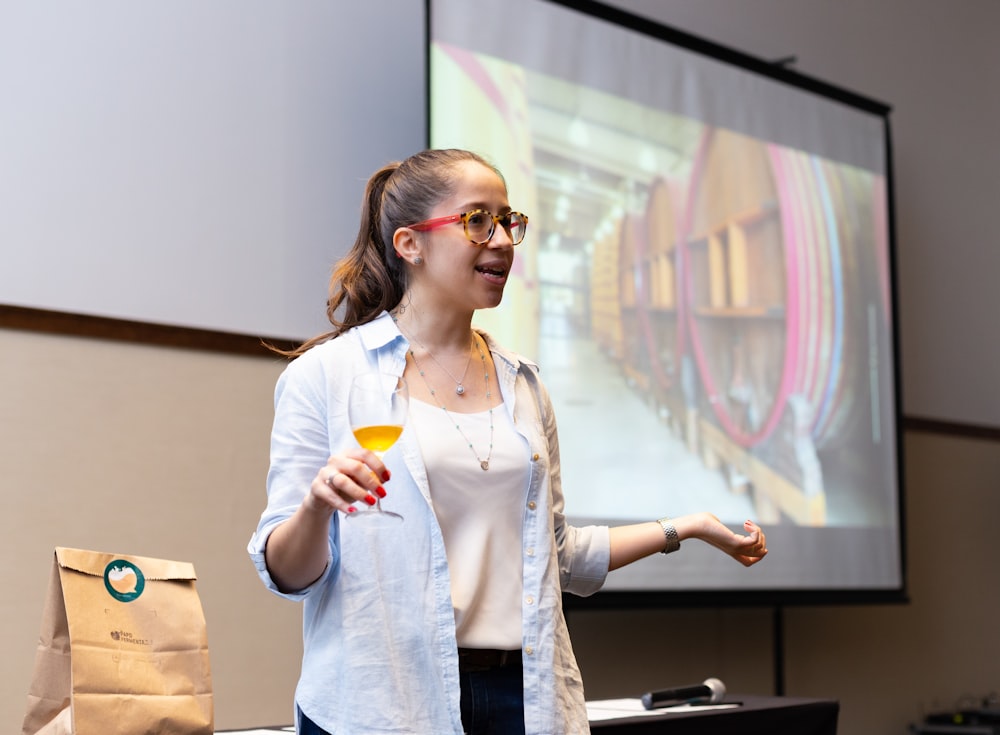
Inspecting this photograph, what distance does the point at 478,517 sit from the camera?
139 cm

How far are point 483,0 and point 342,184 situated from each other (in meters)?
0.67

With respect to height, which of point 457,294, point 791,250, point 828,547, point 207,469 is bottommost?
point 828,547

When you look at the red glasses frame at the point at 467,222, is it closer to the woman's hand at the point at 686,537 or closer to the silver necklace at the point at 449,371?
the silver necklace at the point at 449,371

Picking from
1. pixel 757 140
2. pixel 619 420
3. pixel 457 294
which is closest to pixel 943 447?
pixel 757 140

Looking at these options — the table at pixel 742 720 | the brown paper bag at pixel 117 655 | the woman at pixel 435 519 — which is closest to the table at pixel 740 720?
the table at pixel 742 720

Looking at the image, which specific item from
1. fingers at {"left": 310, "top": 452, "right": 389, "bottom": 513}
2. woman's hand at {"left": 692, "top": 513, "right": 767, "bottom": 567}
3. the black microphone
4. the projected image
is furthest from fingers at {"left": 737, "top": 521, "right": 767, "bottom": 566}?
the projected image

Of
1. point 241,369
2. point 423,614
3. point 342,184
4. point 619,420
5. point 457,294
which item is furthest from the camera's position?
point 619,420

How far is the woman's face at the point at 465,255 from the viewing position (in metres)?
1.48

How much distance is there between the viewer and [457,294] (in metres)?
1.49

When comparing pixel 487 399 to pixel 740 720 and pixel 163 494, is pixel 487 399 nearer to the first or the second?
pixel 740 720

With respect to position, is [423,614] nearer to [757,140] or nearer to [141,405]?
[141,405]

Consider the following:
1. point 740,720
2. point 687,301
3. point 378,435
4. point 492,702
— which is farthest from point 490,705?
point 687,301

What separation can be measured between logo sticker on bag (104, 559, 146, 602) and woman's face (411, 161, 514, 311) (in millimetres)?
520

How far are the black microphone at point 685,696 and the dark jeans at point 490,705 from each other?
48.8 inches
